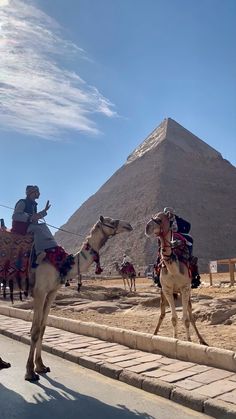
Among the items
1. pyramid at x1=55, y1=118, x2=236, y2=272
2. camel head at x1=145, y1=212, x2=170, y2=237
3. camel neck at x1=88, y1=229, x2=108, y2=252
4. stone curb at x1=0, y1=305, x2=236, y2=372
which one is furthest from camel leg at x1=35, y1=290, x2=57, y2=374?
pyramid at x1=55, y1=118, x2=236, y2=272

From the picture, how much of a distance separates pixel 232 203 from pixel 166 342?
141m

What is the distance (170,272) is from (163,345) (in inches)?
69.6

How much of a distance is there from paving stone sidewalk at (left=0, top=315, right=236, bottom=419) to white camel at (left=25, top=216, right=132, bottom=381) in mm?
883

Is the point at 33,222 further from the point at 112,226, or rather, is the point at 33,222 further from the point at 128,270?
the point at 128,270

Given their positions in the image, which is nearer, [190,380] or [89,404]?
[89,404]

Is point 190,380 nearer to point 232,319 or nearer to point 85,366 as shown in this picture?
point 85,366

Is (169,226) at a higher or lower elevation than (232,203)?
lower

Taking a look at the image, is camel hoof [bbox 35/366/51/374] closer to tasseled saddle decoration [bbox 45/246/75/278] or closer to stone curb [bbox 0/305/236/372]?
tasseled saddle decoration [bbox 45/246/75/278]

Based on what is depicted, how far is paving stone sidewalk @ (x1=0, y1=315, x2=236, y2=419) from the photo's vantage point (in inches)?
198

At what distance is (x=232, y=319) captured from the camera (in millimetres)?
10508

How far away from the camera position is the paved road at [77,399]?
497 cm

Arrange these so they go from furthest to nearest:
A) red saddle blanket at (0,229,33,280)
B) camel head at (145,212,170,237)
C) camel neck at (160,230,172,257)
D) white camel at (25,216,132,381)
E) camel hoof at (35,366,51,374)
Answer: camel neck at (160,230,172,257) < camel head at (145,212,170,237) < red saddle blanket at (0,229,33,280) < camel hoof at (35,366,51,374) < white camel at (25,216,132,381)

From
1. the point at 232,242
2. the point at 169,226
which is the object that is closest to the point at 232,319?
the point at 169,226

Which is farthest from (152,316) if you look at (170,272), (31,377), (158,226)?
(31,377)
